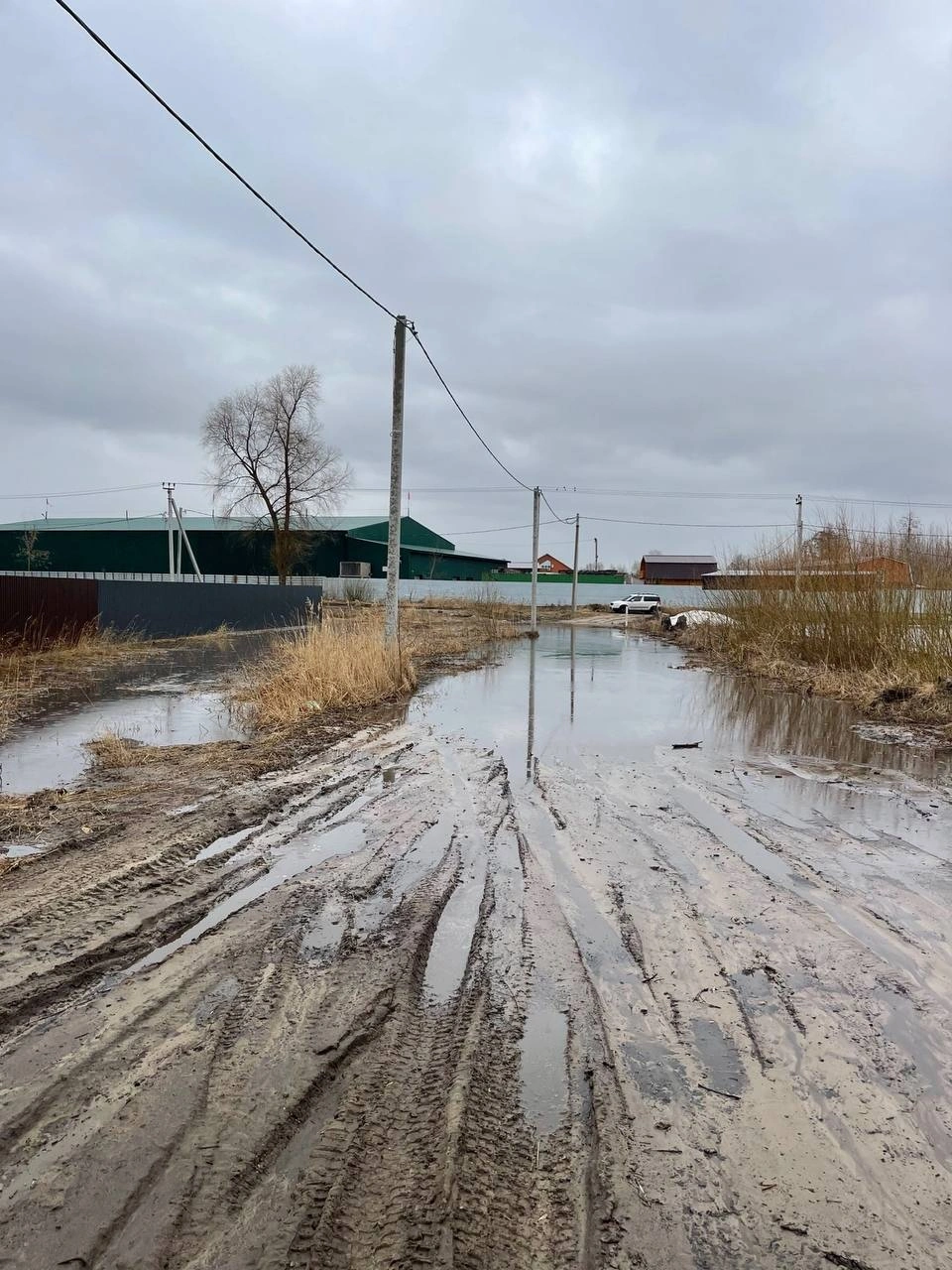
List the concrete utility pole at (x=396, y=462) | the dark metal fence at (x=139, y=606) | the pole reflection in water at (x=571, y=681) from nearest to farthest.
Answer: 1. the pole reflection in water at (x=571, y=681)
2. the concrete utility pole at (x=396, y=462)
3. the dark metal fence at (x=139, y=606)

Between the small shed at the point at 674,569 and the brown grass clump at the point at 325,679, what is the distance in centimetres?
6867

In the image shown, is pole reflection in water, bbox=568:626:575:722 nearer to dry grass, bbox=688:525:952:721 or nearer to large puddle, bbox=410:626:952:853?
large puddle, bbox=410:626:952:853

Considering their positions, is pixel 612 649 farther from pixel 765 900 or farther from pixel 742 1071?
pixel 742 1071

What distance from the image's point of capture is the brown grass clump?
33.9 ft

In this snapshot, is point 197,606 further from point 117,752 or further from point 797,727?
point 797,727

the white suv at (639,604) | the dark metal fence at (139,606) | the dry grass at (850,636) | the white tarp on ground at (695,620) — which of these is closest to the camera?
the dry grass at (850,636)

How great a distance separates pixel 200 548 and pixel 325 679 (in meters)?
53.0

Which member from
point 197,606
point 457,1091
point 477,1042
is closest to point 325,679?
point 477,1042

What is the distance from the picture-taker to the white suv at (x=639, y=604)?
2075 inches

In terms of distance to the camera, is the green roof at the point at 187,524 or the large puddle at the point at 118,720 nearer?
the large puddle at the point at 118,720

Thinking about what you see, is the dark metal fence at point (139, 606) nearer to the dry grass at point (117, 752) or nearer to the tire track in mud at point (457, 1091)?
the dry grass at point (117, 752)

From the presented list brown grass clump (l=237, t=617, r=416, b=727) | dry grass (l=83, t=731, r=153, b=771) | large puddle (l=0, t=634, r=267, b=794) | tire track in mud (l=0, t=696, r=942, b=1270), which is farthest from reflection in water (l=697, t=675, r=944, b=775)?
dry grass (l=83, t=731, r=153, b=771)

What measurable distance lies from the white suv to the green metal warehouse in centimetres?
1516

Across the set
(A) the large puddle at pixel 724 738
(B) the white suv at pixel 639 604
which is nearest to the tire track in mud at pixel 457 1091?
(A) the large puddle at pixel 724 738
